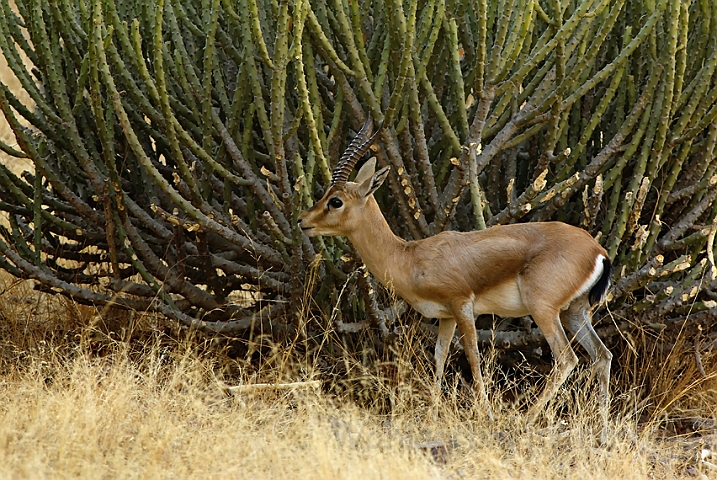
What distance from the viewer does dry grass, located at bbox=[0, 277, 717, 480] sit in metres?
4.46

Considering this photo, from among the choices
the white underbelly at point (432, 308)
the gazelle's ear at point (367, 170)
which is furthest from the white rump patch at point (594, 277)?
the gazelle's ear at point (367, 170)

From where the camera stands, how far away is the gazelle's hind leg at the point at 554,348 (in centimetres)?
558

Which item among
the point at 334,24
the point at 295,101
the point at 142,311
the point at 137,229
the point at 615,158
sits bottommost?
the point at 142,311

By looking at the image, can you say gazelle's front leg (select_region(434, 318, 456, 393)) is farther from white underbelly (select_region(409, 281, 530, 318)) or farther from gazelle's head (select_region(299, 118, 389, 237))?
gazelle's head (select_region(299, 118, 389, 237))

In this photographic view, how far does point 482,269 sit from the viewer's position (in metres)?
5.73

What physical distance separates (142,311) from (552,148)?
311cm

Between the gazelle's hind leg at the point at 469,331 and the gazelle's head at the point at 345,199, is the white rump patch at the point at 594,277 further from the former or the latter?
the gazelle's head at the point at 345,199

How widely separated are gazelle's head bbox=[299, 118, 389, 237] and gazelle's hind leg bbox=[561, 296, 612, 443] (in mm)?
1454

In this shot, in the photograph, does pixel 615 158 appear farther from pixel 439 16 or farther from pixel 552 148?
pixel 439 16

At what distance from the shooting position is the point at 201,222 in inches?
234

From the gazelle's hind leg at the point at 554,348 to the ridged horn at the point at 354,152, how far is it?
53.6 inches

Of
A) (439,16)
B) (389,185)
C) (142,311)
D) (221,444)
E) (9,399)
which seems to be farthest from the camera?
(142,311)

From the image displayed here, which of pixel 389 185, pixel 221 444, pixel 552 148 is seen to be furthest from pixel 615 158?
pixel 221 444

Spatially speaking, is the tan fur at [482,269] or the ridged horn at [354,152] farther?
the ridged horn at [354,152]
